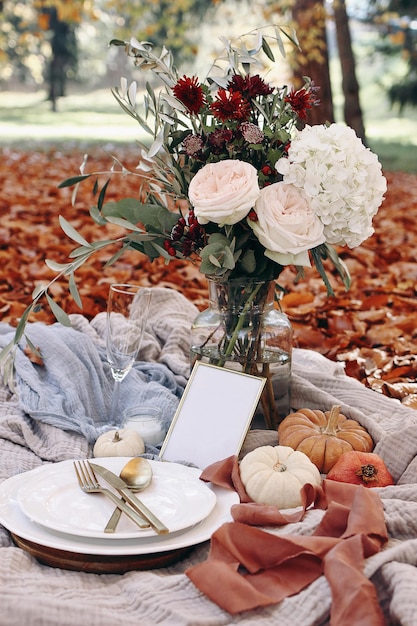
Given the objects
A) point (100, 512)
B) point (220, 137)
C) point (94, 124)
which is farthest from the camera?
point (94, 124)

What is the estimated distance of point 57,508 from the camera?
1736 millimetres

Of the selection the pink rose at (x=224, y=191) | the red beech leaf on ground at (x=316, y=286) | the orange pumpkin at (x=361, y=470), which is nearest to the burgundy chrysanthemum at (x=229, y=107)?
the pink rose at (x=224, y=191)

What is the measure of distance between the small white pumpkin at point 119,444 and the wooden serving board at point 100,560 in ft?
1.82

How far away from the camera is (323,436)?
2.16 m

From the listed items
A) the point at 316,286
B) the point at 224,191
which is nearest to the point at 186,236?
the point at 224,191

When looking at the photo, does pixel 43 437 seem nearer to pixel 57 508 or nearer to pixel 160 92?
pixel 57 508

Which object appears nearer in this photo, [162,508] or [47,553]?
[47,553]

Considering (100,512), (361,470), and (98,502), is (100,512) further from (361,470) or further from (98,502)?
(361,470)

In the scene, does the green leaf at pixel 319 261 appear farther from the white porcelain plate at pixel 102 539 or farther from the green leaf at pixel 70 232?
the white porcelain plate at pixel 102 539

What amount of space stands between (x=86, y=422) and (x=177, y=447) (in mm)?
349

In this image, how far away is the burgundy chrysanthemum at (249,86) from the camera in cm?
210

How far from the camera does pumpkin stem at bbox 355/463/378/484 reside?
6.40 ft

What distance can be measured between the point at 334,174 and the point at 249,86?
1.04 ft

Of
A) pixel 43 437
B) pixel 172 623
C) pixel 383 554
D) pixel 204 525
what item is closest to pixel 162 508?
pixel 204 525
